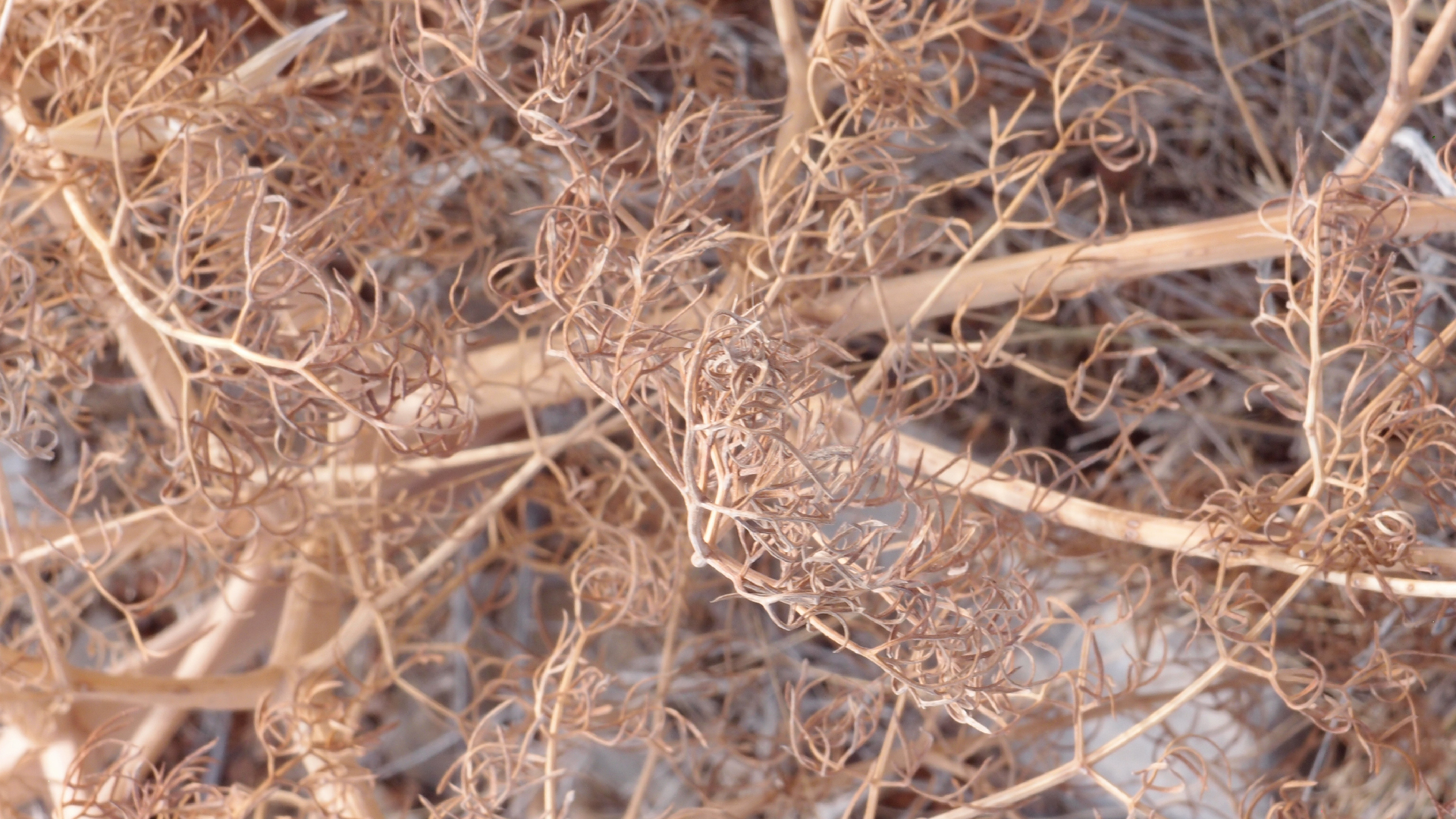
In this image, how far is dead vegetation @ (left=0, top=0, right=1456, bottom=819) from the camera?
0.50 meters

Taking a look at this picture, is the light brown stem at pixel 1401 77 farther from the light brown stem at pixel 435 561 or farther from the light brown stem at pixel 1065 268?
the light brown stem at pixel 435 561

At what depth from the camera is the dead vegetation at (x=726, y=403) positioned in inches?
19.6

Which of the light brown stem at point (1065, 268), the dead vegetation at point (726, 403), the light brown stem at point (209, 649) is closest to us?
the dead vegetation at point (726, 403)

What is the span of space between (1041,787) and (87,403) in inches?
39.5

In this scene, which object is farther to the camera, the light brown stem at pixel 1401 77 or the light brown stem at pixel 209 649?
the light brown stem at pixel 209 649

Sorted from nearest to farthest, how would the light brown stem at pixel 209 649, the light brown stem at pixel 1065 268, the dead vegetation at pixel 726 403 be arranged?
the dead vegetation at pixel 726 403 < the light brown stem at pixel 1065 268 < the light brown stem at pixel 209 649

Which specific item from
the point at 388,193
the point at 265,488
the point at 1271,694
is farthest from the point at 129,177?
the point at 1271,694

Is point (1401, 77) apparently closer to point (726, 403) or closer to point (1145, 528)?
point (1145, 528)

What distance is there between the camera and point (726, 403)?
407mm

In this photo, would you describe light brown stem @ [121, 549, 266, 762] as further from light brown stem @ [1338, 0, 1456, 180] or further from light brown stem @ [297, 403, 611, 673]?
light brown stem @ [1338, 0, 1456, 180]

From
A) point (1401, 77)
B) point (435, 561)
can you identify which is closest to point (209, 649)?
point (435, 561)

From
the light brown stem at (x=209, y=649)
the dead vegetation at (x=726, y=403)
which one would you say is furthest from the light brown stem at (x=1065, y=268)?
the light brown stem at (x=209, y=649)

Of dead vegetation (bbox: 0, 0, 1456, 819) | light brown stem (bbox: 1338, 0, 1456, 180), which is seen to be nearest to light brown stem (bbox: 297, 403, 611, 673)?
dead vegetation (bbox: 0, 0, 1456, 819)

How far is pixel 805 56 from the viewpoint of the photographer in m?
0.65
